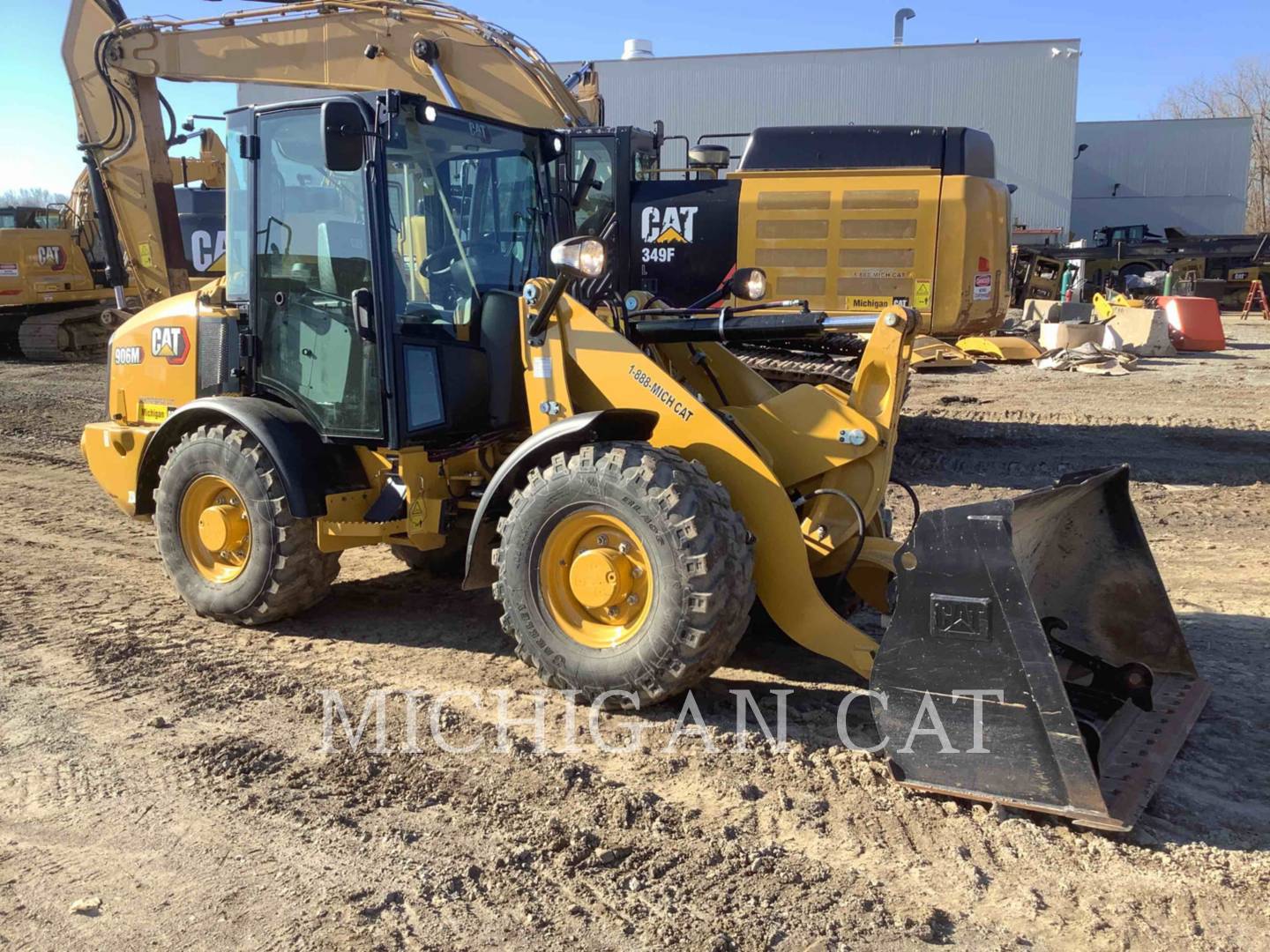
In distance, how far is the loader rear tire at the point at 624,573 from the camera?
12.8 feet

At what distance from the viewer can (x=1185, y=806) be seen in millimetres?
3506

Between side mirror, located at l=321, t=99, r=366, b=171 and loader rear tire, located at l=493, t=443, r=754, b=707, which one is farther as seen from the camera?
side mirror, located at l=321, t=99, r=366, b=171

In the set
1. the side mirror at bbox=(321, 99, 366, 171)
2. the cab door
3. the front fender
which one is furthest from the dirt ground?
the side mirror at bbox=(321, 99, 366, 171)

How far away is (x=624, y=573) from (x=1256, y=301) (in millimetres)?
27554

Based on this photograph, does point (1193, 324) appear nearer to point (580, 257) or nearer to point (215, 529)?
point (580, 257)

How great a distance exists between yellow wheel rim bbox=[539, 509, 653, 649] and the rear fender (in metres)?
1.32

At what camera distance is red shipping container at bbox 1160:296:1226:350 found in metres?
17.8

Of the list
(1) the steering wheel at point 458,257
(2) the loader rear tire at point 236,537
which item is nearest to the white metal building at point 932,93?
(1) the steering wheel at point 458,257

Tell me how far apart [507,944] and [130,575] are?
4.33 m

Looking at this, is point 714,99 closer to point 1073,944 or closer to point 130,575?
point 130,575

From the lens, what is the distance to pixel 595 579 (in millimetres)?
4129

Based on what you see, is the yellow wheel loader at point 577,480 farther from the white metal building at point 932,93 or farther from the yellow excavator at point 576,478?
the white metal building at point 932,93

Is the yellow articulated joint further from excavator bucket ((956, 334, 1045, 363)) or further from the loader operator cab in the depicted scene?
excavator bucket ((956, 334, 1045, 363))

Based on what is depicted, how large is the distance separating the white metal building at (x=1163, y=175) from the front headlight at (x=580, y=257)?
4093cm
